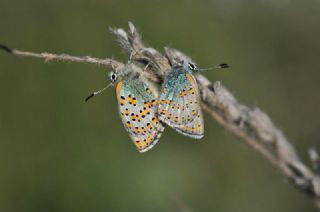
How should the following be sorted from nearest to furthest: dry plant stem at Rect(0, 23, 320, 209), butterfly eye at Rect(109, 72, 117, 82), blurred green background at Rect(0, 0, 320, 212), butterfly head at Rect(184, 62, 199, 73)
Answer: dry plant stem at Rect(0, 23, 320, 209), butterfly head at Rect(184, 62, 199, 73), butterfly eye at Rect(109, 72, 117, 82), blurred green background at Rect(0, 0, 320, 212)

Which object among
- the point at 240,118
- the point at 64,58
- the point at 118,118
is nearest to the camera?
the point at 64,58

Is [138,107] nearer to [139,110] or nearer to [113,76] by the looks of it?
[139,110]

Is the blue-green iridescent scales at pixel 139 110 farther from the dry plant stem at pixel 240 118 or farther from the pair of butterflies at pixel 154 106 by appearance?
the dry plant stem at pixel 240 118

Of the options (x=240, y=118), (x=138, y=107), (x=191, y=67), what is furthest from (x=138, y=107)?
(x=240, y=118)

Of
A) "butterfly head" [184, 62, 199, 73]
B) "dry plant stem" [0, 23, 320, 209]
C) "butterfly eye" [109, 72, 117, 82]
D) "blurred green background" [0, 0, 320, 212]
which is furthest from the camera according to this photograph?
"blurred green background" [0, 0, 320, 212]

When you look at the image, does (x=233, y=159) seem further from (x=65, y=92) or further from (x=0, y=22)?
(x=0, y=22)

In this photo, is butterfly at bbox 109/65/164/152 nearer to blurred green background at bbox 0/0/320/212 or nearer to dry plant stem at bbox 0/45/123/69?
dry plant stem at bbox 0/45/123/69

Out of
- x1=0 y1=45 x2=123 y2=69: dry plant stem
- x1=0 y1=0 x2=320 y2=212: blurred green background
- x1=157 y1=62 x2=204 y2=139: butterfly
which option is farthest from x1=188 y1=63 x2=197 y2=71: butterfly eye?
x1=0 y1=0 x2=320 y2=212: blurred green background
